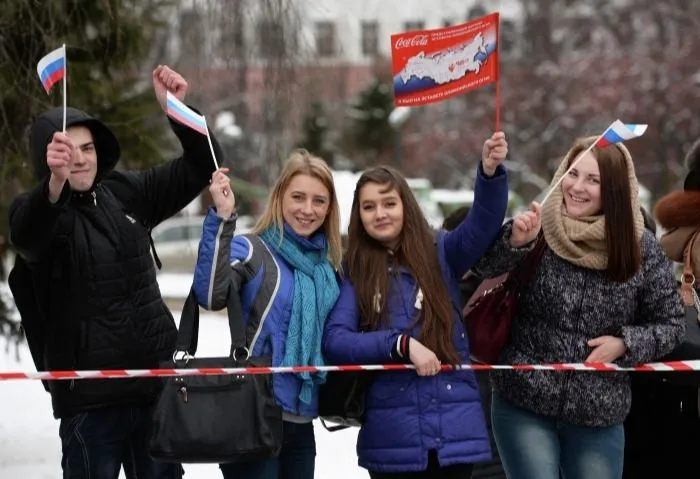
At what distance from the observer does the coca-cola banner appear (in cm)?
427

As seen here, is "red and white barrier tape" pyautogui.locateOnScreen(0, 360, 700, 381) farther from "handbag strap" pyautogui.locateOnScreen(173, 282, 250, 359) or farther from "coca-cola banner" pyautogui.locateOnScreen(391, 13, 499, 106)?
"coca-cola banner" pyautogui.locateOnScreen(391, 13, 499, 106)

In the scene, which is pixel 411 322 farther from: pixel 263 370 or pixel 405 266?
pixel 263 370

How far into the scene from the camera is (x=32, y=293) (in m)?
4.09

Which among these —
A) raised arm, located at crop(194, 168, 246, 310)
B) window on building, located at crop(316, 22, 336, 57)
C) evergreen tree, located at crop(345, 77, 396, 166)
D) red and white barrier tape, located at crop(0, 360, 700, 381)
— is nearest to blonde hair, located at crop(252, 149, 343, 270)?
raised arm, located at crop(194, 168, 246, 310)

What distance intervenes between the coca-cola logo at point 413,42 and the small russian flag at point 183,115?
856 millimetres

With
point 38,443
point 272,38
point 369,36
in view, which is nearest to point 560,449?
point 272,38

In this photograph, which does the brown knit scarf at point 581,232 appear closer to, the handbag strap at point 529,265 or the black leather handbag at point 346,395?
the handbag strap at point 529,265

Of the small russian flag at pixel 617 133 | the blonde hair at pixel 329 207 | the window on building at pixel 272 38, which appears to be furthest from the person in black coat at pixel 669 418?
the window on building at pixel 272 38

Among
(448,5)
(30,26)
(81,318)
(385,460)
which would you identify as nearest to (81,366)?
(81,318)

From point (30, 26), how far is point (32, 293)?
2.91m

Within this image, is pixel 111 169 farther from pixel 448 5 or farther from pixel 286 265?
pixel 448 5

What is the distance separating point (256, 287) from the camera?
4.10 metres

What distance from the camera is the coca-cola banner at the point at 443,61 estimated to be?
427 cm

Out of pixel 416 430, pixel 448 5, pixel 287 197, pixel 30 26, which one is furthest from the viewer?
pixel 448 5
